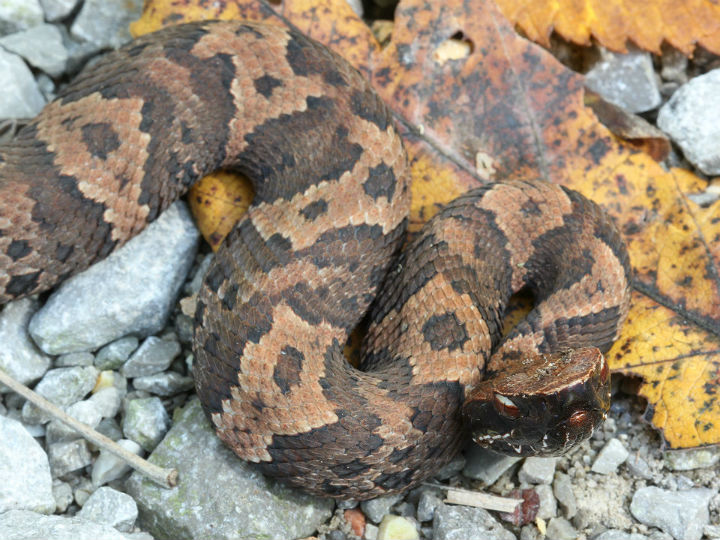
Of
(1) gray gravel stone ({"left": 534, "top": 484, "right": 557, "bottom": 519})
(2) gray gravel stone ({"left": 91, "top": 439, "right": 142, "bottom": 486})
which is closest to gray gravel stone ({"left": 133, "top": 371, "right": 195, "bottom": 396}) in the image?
(2) gray gravel stone ({"left": 91, "top": 439, "right": 142, "bottom": 486})

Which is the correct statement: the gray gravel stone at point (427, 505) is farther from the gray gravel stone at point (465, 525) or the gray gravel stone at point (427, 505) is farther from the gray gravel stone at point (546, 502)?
the gray gravel stone at point (546, 502)

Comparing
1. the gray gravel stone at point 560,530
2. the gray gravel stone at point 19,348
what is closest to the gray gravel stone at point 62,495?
the gray gravel stone at point 19,348


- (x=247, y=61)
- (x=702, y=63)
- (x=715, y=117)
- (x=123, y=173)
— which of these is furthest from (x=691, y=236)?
(x=123, y=173)

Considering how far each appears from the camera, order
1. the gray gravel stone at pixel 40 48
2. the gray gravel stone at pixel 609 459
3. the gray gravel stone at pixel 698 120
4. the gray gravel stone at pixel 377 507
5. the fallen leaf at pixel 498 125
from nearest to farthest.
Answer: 1. the gray gravel stone at pixel 377 507
2. the gray gravel stone at pixel 609 459
3. the fallen leaf at pixel 498 125
4. the gray gravel stone at pixel 698 120
5. the gray gravel stone at pixel 40 48

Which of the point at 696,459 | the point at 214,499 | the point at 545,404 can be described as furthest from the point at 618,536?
the point at 214,499

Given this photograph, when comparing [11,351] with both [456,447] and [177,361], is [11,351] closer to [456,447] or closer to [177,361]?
[177,361]

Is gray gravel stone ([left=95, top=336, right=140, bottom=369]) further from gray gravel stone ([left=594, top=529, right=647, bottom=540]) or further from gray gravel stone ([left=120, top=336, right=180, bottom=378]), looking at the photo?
gray gravel stone ([left=594, top=529, right=647, bottom=540])
